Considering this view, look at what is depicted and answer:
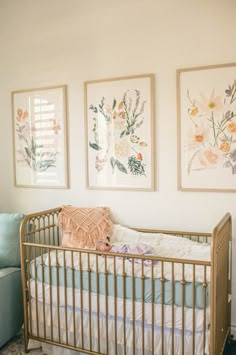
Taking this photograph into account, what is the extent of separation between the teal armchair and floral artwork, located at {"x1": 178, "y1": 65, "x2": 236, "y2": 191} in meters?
1.38

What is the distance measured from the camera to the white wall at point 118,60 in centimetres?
246

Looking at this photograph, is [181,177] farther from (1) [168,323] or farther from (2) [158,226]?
(1) [168,323]

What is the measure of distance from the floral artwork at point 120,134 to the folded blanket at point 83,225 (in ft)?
0.83

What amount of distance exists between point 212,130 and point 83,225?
1245 mm

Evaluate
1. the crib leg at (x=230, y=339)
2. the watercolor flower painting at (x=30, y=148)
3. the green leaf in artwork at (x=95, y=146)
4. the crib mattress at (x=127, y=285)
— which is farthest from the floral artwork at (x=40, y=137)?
the crib leg at (x=230, y=339)

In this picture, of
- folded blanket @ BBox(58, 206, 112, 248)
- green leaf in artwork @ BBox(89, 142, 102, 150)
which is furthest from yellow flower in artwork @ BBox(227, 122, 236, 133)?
folded blanket @ BBox(58, 206, 112, 248)

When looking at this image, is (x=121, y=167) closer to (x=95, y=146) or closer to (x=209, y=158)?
(x=95, y=146)

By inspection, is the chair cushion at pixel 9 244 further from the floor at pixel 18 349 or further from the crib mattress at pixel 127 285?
the floor at pixel 18 349

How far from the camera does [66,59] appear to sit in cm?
290

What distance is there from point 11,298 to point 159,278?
1197 millimetres

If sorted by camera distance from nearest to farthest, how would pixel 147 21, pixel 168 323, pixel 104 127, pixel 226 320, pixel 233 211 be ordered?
pixel 168 323 < pixel 226 320 < pixel 233 211 < pixel 147 21 < pixel 104 127

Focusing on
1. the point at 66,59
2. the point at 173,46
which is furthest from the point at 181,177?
the point at 66,59

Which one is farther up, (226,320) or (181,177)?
(181,177)

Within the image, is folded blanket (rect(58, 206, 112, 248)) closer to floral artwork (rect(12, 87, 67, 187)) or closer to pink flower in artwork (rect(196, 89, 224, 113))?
floral artwork (rect(12, 87, 67, 187))
